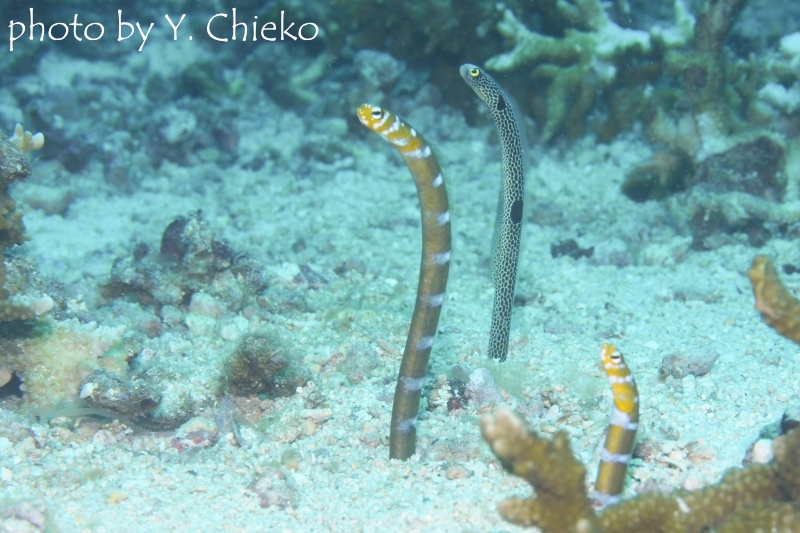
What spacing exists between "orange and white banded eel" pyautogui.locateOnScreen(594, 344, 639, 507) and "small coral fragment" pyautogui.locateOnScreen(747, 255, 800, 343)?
1.72ft

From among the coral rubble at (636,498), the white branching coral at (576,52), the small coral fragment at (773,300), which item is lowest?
the coral rubble at (636,498)

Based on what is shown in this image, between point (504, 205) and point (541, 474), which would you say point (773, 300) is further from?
point (504, 205)

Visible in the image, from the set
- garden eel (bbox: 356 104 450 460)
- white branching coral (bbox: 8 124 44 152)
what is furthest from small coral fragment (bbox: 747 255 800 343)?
white branching coral (bbox: 8 124 44 152)

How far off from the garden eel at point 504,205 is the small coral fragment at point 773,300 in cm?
166

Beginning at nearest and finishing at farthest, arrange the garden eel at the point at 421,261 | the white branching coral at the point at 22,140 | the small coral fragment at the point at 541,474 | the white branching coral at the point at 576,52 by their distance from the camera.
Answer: the small coral fragment at the point at 541,474, the garden eel at the point at 421,261, the white branching coral at the point at 22,140, the white branching coral at the point at 576,52

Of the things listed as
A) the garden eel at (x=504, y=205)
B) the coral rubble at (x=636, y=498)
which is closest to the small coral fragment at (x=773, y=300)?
the coral rubble at (x=636, y=498)

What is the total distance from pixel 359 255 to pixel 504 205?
93.4 inches

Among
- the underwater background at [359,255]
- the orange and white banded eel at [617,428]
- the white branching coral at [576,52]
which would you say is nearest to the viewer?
the orange and white banded eel at [617,428]

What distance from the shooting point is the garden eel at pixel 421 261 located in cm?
237

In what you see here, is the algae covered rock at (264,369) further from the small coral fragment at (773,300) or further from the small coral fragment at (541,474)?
the small coral fragment at (773,300)

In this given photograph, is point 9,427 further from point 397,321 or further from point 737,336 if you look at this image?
point 737,336

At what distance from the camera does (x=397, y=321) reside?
443cm

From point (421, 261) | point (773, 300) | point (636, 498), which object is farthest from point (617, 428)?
point (421, 261)

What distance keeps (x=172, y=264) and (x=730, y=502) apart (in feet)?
13.2
